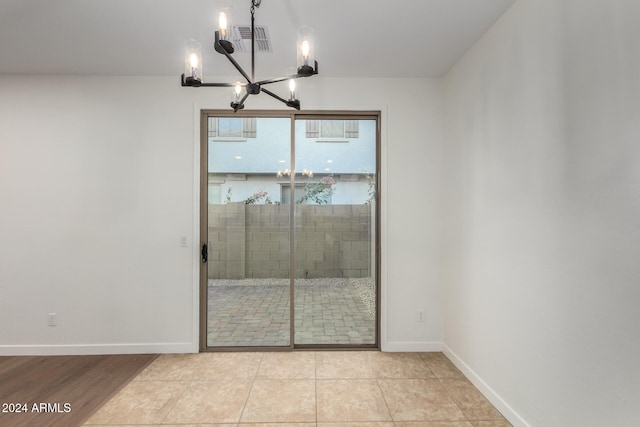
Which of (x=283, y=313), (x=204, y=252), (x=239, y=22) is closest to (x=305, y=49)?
(x=239, y=22)

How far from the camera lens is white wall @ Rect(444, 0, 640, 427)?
4.33 ft

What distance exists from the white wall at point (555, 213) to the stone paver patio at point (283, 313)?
109 centimetres

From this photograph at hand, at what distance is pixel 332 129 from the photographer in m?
3.19

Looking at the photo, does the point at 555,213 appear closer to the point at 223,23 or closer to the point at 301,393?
the point at 223,23

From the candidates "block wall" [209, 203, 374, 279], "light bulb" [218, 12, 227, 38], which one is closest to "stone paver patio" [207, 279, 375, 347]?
"block wall" [209, 203, 374, 279]

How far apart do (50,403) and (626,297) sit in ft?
12.0

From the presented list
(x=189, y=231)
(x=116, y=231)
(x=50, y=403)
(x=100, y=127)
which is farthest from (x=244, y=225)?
(x=50, y=403)

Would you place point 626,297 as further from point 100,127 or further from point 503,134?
point 100,127

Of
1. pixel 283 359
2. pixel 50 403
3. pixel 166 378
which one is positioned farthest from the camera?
pixel 283 359

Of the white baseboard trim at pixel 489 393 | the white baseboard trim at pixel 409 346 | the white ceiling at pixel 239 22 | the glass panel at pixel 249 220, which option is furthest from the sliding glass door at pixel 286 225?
the white baseboard trim at pixel 489 393

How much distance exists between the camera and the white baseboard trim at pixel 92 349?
295cm

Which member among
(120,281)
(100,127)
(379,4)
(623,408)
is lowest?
(623,408)

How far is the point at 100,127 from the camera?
9.93 feet

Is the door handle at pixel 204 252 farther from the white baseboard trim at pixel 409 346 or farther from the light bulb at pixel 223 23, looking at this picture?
the light bulb at pixel 223 23
